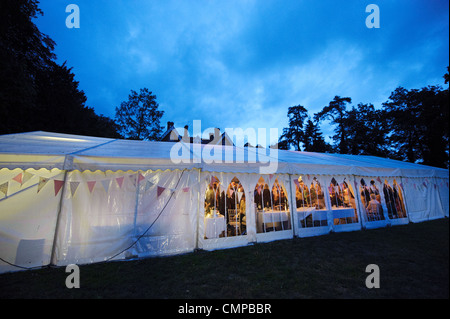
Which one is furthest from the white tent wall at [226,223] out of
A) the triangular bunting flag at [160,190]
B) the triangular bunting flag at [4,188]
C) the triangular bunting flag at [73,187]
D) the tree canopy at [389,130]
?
the tree canopy at [389,130]

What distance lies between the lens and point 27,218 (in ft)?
12.2

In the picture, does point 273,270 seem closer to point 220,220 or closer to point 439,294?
point 220,220

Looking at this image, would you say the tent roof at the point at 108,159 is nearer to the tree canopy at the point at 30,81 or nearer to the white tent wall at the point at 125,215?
the white tent wall at the point at 125,215

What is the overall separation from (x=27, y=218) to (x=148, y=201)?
2.31 m

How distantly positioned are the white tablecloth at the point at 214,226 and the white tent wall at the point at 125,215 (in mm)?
419

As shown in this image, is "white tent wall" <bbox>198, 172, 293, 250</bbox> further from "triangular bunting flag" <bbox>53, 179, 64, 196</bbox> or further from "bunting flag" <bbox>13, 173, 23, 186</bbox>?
"bunting flag" <bbox>13, 173, 23, 186</bbox>

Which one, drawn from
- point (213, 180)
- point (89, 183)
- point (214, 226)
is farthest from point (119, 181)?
point (214, 226)

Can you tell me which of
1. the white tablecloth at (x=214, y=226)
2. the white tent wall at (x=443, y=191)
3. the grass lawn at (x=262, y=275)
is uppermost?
the white tent wall at (x=443, y=191)

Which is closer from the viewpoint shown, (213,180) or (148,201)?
(148,201)

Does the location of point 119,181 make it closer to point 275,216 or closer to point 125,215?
point 125,215

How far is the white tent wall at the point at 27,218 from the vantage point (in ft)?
11.7

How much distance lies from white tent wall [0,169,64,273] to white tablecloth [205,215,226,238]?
11.0 feet

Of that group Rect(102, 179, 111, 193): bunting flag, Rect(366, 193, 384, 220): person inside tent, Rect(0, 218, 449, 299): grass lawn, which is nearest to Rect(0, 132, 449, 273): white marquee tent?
Rect(102, 179, 111, 193): bunting flag
